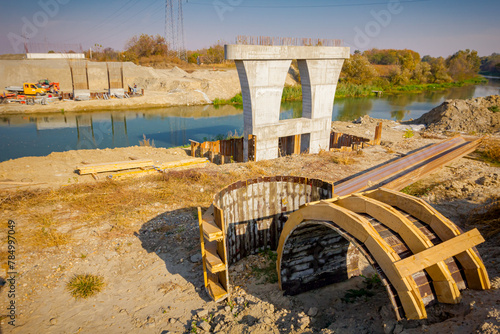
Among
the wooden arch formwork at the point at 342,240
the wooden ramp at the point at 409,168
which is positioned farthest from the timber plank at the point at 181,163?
the wooden arch formwork at the point at 342,240

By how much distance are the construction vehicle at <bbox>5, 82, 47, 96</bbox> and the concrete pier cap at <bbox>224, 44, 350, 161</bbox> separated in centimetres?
3548

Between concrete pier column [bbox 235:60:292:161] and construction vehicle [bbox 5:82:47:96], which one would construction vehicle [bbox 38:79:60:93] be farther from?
concrete pier column [bbox 235:60:292:161]

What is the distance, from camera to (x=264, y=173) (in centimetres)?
1361

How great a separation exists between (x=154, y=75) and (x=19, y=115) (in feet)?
73.6

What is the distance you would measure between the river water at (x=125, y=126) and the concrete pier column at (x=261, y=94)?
818 centimetres

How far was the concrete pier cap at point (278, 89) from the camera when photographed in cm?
1481

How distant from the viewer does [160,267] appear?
7.66 m

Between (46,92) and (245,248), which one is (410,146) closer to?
(245,248)

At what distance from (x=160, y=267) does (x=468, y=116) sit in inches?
1076

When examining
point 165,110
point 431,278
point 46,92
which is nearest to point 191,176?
point 431,278


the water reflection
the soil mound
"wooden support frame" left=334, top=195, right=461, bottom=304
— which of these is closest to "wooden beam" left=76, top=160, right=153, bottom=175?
"wooden support frame" left=334, top=195, right=461, bottom=304

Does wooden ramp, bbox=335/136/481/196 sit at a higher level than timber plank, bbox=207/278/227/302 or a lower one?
higher

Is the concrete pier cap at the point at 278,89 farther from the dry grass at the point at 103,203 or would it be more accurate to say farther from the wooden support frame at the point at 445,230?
the wooden support frame at the point at 445,230

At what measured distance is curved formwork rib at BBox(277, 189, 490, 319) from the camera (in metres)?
4.23
